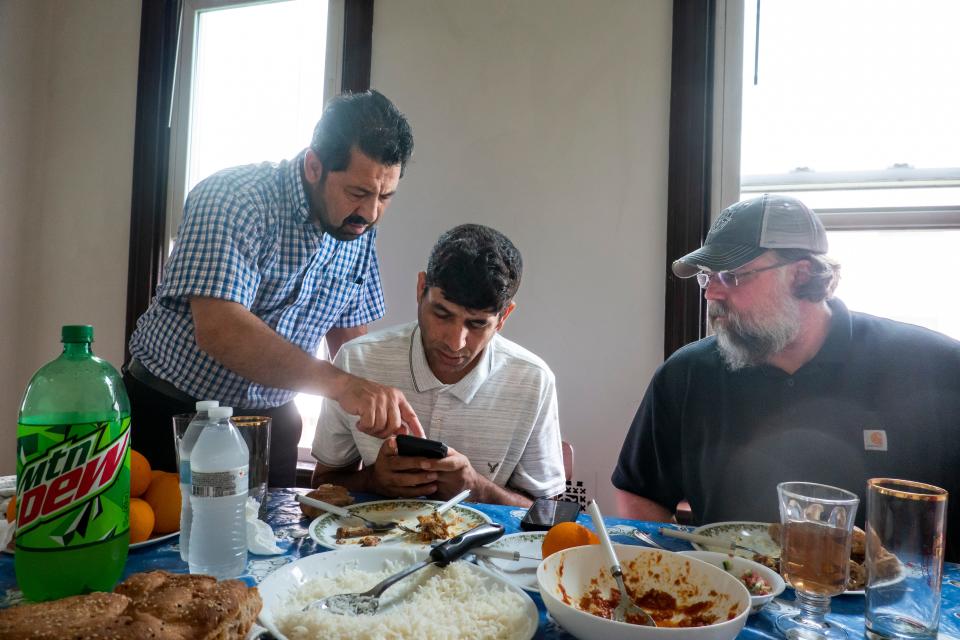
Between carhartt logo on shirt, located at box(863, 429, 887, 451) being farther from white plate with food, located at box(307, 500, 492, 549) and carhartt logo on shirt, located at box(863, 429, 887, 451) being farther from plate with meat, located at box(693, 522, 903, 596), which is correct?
white plate with food, located at box(307, 500, 492, 549)

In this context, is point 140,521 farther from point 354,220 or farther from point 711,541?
point 354,220

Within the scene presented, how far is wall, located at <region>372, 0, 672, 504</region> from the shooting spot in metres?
2.47

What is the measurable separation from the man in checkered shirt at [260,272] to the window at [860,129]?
138 cm

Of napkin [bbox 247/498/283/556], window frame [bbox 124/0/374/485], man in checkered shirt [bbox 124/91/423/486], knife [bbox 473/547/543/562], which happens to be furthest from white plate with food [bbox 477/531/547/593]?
window frame [bbox 124/0/374/485]

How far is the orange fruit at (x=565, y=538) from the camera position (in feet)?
3.21

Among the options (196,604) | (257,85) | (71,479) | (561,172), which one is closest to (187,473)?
(71,479)

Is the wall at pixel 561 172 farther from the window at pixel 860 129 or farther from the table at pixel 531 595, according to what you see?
the table at pixel 531 595

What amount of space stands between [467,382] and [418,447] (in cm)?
44

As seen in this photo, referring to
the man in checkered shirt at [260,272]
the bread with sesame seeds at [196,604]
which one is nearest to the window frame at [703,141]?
the man in checkered shirt at [260,272]

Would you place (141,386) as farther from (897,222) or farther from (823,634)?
(897,222)

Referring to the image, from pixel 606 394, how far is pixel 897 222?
1232 mm

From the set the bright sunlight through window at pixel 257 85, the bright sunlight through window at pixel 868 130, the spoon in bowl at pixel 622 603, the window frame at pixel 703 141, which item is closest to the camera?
the spoon in bowl at pixel 622 603

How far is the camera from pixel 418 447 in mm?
1369

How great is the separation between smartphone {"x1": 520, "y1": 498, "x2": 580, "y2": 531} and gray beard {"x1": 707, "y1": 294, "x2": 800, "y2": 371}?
651 millimetres
